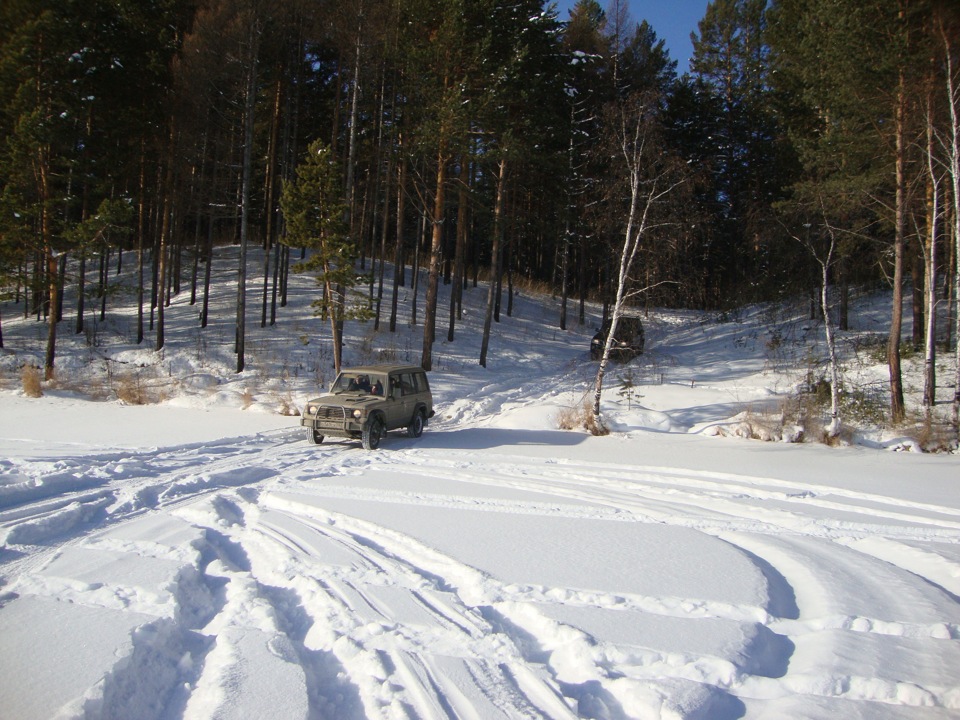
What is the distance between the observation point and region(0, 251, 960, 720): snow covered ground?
3.48 meters

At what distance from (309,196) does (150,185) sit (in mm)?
10549

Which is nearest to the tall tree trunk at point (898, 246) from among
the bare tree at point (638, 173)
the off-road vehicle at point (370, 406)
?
the bare tree at point (638, 173)

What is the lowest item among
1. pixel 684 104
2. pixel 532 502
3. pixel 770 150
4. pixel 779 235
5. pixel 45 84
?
pixel 532 502

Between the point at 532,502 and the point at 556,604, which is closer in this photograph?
the point at 556,604

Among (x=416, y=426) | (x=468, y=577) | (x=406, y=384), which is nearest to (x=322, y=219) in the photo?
(x=406, y=384)

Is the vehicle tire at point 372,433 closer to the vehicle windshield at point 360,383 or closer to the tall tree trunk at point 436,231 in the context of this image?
the vehicle windshield at point 360,383

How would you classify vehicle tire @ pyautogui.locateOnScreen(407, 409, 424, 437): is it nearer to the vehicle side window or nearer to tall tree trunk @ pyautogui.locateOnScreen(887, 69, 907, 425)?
the vehicle side window

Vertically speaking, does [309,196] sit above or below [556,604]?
above

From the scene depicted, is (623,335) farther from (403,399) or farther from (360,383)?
(360,383)

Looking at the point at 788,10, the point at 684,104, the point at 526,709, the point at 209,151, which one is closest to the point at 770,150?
the point at 684,104

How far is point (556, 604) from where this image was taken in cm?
474

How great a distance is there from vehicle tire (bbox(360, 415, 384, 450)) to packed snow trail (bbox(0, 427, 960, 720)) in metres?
3.39

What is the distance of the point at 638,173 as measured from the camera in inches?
606

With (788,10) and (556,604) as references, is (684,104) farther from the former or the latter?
(556,604)
